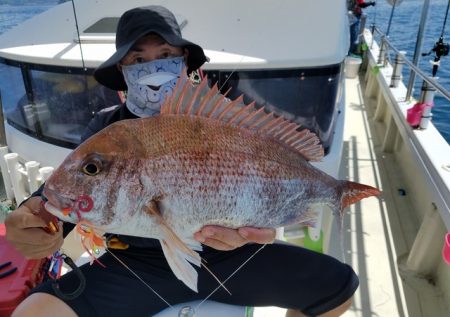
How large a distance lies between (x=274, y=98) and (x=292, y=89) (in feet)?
0.43

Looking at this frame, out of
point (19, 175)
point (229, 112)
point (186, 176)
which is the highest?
point (229, 112)

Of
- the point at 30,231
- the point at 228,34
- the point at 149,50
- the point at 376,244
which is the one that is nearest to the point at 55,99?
the point at 228,34

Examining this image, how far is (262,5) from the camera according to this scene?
275 centimetres

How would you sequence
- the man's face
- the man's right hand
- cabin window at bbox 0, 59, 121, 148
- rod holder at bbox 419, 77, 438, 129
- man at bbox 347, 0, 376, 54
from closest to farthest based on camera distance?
the man's right hand < the man's face < cabin window at bbox 0, 59, 121, 148 < rod holder at bbox 419, 77, 438, 129 < man at bbox 347, 0, 376, 54

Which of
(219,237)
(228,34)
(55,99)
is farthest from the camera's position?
(55,99)

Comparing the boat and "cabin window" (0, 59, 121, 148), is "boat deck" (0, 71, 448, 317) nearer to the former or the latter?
the boat

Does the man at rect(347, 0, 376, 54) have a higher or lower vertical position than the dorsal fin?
lower

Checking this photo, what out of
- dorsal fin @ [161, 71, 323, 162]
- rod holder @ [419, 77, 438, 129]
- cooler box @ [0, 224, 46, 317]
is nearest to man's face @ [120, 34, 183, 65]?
dorsal fin @ [161, 71, 323, 162]

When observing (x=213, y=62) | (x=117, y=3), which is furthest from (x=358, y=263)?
(x=117, y=3)

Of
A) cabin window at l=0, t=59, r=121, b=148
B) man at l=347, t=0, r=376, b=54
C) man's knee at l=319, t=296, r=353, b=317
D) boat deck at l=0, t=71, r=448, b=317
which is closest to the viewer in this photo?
man's knee at l=319, t=296, r=353, b=317

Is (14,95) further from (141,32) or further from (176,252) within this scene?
(176,252)

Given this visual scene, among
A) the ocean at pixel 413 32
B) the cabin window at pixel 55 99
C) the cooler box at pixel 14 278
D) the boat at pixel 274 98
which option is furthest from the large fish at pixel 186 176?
the ocean at pixel 413 32

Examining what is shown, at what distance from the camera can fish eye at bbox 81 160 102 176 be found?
1033 mm

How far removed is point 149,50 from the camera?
152cm
